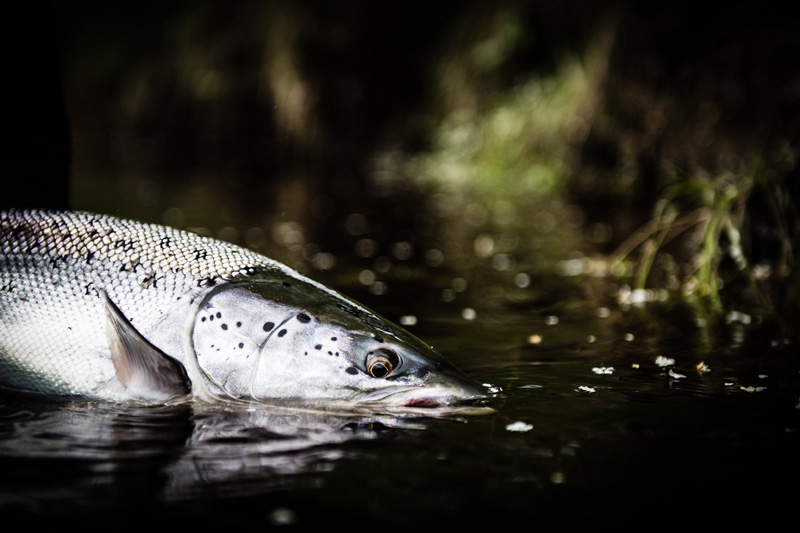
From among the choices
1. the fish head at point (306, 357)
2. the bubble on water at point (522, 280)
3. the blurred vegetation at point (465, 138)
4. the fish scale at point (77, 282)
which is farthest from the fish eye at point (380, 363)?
the bubble on water at point (522, 280)

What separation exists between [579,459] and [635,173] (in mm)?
9833

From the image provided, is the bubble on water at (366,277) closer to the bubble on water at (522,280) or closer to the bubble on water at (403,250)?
the bubble on water at (403,250)

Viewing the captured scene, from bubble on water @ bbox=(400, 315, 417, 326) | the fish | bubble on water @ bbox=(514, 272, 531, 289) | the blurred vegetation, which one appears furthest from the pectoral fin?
bubble on water @ bbox=(514, 272, 531, 289)

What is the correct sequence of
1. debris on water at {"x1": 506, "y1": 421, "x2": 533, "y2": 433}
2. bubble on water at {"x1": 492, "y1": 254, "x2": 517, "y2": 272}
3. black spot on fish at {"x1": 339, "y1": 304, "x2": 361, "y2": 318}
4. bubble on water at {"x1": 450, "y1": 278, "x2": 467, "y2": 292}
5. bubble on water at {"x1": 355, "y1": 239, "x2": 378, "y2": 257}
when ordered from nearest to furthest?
debris on water at {"x1": 506, "y1": 421, "x2": 533, "y2": 433} → black spot on fish at {"x1": 339, "y1": 304, "x2": 361, "y2": 318} → bubble on water at {"x1": 450, "y1": 278, "x2": 467, "y2": 292} → bubble on water at {"x1": 492, "y1": 254, "x2": 517, "y2": 272} → bubble on water at {"x1": 355, "y1": 239, "x2": 378, "y2": 257}

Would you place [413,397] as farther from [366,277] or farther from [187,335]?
[366,277]

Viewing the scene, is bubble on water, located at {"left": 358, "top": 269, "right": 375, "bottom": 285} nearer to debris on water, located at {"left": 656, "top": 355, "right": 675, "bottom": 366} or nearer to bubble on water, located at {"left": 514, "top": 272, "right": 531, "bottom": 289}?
bubble on water, located at {"left": 514, "top": 272, "right": 531, "bottom": 289}

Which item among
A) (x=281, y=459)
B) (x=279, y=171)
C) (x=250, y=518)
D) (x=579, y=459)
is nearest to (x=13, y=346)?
(x=281, y=459)

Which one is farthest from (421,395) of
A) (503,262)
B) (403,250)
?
(403,250)

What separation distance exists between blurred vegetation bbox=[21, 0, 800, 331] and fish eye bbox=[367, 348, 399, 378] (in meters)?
2.55

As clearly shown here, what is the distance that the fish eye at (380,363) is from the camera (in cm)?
310

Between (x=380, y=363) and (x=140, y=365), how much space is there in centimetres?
85

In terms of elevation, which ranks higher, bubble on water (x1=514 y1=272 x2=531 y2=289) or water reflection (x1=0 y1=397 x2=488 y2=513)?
bubble on water (x1=514 y1=272 x2=531 y2=289)

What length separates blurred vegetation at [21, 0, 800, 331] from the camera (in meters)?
6.11

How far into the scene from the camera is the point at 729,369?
379cm
